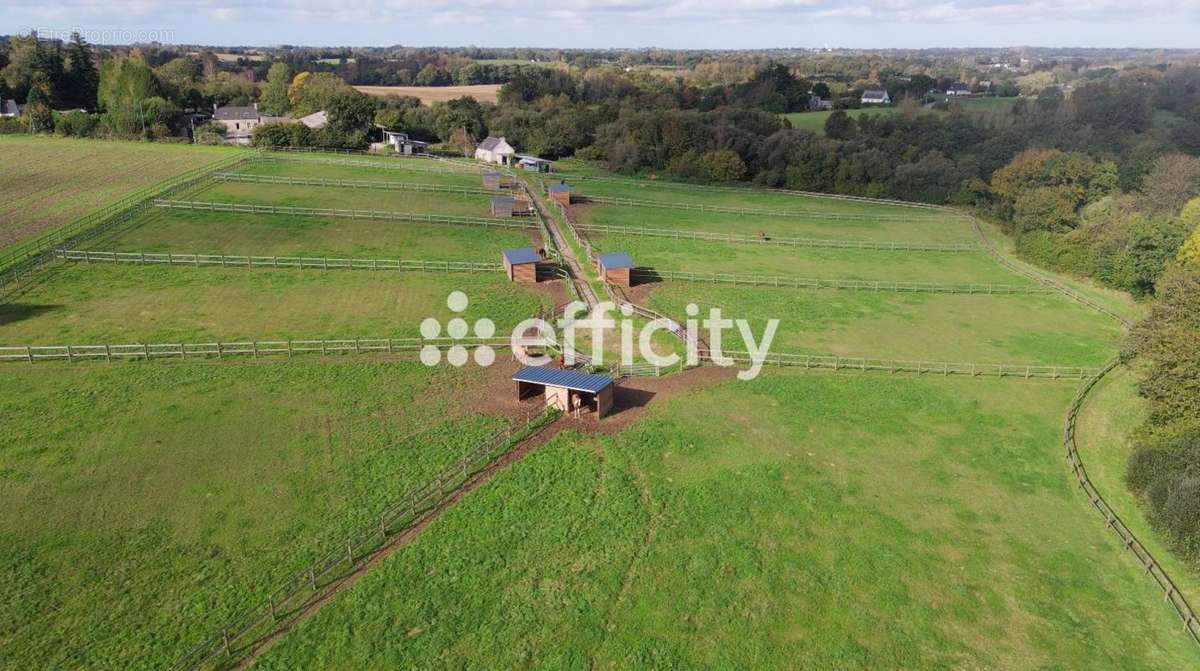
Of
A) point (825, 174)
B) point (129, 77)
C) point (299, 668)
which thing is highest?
point (129, 77)

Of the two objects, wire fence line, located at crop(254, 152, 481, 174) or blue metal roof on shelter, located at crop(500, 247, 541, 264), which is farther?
wire fence line, located at crop(254, 152, 481, 174)

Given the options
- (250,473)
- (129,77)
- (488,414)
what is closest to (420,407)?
(488,414)

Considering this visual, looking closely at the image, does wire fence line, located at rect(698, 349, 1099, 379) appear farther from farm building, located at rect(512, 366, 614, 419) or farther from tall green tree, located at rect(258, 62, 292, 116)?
tall green tree, located at rect(258, 62, 292, 116)

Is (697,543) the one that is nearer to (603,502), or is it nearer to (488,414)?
(603,502)

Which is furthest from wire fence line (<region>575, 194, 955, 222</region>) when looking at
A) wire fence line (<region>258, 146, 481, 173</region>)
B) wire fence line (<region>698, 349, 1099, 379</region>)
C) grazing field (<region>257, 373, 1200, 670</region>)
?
grazing field (<region>257, 373, 1200, 670</region>)

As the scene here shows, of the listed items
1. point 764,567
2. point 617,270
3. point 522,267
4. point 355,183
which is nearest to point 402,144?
point 355,183

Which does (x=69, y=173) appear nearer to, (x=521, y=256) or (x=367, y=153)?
(x=367, y=153)
